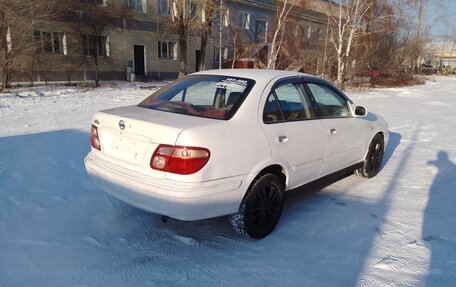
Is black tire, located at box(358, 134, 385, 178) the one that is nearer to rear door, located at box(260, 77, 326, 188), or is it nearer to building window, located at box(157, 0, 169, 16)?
rear door, located at box(260, 77, 326, 188)

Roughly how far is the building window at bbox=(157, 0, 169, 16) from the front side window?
80.0 feet

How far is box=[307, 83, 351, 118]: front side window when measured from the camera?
13.3 feet

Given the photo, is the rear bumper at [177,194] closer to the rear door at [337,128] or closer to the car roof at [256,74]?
the car roof at [256,74]

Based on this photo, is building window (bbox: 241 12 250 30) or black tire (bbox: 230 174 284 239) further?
building window (bbox: 241 12 250 30)

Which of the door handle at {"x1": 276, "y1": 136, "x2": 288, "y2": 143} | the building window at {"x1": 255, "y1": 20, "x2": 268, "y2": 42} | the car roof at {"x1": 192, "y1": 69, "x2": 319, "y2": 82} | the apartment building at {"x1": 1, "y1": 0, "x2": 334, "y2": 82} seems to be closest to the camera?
the door handle at {"x1": 276, "y1": 136, "x2": 288, "y2": 143}

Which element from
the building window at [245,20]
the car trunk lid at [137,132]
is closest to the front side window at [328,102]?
the car trunk lid at [137,132]

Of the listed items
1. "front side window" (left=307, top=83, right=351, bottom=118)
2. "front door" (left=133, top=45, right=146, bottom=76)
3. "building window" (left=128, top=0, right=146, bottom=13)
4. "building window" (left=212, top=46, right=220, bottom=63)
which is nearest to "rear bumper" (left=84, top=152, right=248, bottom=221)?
"front side window" (left=307, top=83, right=351, bottom=118)

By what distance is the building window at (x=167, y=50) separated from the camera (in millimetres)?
27094

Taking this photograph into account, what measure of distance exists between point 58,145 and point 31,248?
329cm

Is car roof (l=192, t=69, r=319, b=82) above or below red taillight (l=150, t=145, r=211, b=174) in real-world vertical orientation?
above

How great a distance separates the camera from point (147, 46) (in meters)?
25.8

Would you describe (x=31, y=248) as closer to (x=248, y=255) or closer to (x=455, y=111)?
(x=248, y=255)

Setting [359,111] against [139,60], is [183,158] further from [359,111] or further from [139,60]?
[139,60]

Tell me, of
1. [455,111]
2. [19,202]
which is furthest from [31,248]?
[455,111]
